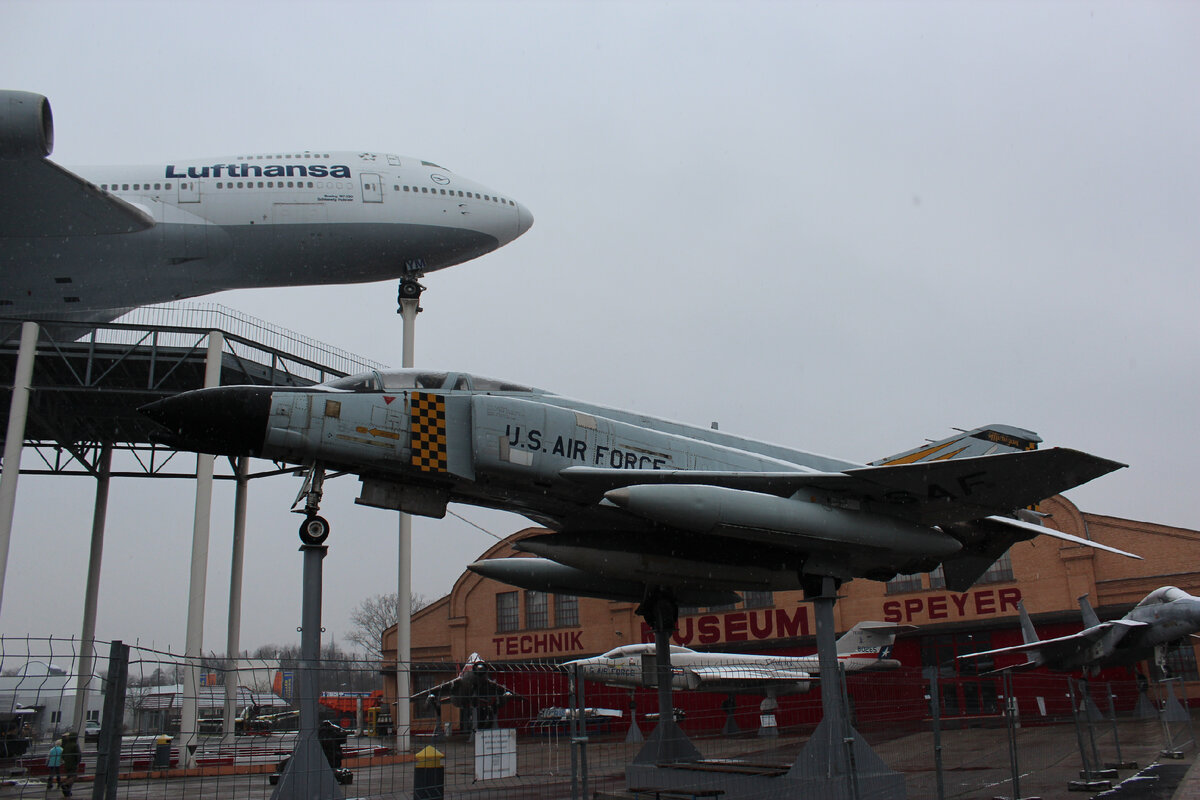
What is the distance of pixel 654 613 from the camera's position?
12625mm

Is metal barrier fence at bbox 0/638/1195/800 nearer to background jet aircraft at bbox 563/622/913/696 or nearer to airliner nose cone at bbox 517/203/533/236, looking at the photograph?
background jet aircraft at bbox 563/622/913/696

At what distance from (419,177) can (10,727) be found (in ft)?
59.2

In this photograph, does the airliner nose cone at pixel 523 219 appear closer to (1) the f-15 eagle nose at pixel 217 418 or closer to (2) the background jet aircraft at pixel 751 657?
(2) the background jet aircraft at pixel 751 657

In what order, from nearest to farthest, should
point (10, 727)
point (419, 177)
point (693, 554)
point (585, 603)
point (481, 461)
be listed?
1. point (10, 727)
2. point (481, 461)
3. point (693, 554)
4. point (419, 177)
5. point (585, 603)

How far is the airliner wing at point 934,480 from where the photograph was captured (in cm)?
997

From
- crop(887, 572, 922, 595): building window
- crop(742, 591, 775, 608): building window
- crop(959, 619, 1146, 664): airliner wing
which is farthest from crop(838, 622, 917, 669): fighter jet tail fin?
crop(742, 591, 775, 608): building window

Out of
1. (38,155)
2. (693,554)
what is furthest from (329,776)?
(38,155)

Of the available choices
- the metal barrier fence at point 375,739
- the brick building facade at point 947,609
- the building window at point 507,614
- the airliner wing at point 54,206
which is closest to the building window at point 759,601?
the brick building facade at point 947,609

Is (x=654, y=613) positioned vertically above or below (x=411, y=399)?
below

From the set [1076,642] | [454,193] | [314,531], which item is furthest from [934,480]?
[1076,642]

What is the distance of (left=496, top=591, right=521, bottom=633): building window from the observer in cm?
3825

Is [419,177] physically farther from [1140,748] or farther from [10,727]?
[1140,748]

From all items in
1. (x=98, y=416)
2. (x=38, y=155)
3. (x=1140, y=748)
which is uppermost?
(x=38, y=155)

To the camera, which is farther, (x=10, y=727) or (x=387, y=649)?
(x=387, y=649)
